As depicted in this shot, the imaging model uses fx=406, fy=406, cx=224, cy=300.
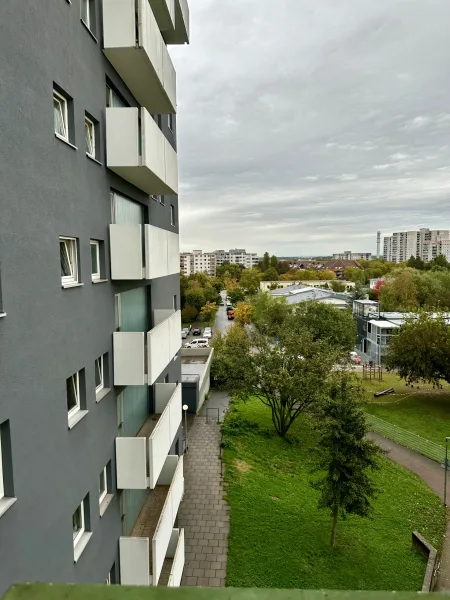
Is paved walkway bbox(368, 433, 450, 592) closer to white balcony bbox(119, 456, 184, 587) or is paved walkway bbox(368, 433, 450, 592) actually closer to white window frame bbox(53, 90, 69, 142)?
white balcony bbox(119, 456, 184, 587)

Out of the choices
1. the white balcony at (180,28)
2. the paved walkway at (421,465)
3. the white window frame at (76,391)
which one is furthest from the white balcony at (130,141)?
the paved walkway at (421,465)

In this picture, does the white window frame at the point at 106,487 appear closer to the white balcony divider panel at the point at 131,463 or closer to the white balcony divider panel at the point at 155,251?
the white balcony divider panel at the point at 131,463

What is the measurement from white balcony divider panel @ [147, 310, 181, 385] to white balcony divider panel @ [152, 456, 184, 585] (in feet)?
10.6

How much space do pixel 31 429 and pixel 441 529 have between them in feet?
57.0

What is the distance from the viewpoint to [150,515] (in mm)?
10078

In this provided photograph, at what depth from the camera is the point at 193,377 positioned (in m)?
29.0

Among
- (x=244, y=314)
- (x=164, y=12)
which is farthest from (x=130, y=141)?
(x=244, y=314)

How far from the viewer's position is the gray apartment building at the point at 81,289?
14.7 ft

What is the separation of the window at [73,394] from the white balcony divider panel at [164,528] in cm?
364

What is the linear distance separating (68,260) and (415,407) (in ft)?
95.5

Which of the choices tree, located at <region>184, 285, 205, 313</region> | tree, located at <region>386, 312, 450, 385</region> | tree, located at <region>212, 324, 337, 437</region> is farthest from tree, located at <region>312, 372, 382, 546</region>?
tree, located at <region>184, 285, 205, 313</region>

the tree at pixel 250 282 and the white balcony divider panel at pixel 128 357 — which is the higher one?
the white balcony divider panel at pixel 128 357

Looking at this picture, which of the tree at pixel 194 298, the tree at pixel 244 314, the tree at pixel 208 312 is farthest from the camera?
the tree at pixel 194 298

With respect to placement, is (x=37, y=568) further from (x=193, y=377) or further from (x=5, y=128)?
(x=193, y=377)
